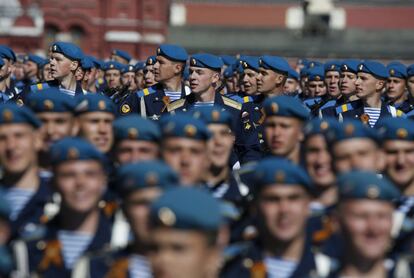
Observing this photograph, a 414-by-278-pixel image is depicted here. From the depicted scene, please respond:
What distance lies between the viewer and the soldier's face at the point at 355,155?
25.9ft

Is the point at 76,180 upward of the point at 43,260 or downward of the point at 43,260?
upward

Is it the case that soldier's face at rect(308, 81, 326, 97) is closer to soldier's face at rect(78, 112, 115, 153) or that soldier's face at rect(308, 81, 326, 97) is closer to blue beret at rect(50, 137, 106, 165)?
soldier's face at rect(78, 112, 115, 153)

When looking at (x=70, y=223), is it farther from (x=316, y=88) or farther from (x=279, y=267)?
(x=316, y=88)

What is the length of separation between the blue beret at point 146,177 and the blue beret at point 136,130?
1227 millimetres

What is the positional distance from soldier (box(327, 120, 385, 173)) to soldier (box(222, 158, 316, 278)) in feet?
4.03

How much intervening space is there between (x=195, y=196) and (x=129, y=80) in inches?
519

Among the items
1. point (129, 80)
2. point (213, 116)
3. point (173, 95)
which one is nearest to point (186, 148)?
point (213, 116)

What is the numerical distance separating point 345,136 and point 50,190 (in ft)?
6.58

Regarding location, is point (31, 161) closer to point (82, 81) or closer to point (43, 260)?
point (43, 260)

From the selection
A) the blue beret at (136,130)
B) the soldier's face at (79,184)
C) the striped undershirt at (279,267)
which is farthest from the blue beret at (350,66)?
the striped undershirt at (279,267)

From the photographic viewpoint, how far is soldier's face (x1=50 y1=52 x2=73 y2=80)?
45.8ft

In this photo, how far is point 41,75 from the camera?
1917cm

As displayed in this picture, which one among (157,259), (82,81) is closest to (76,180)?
(157,259)

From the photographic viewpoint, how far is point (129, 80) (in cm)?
1866
